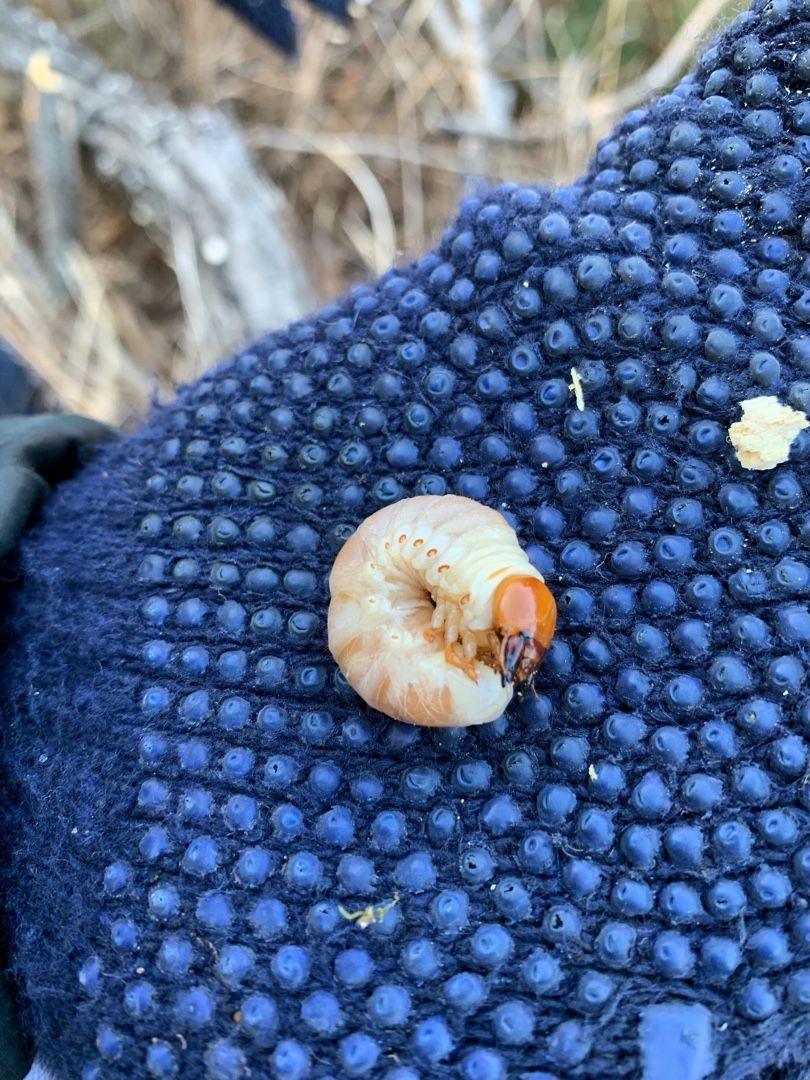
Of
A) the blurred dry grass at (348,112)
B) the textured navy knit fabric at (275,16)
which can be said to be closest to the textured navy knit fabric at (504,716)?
the textured navy knit fabric at (275,16)

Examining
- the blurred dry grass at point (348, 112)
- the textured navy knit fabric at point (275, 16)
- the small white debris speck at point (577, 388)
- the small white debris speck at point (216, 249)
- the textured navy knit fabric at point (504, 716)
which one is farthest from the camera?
the blurred dry grass at point (348, 112)

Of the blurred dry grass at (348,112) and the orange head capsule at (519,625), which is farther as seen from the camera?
the blurred dry grass at (348,112)

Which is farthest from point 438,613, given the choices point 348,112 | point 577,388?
point 348,112

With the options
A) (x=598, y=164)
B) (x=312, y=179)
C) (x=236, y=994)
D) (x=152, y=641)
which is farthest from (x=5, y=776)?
(x=312, y=179)

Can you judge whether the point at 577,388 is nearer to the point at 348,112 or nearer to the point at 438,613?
the point at 438,613

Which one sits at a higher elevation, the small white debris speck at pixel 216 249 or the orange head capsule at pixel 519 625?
the small white debris speck at pixel 216 249

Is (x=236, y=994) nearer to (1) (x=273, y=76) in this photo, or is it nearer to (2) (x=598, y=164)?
(2) (x=598, y=164)

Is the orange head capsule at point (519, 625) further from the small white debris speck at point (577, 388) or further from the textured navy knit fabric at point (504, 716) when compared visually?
the small white debris speck at point (577, 388)

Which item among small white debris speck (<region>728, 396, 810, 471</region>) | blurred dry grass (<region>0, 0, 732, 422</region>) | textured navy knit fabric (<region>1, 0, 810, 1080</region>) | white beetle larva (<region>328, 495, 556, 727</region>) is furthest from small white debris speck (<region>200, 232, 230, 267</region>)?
small white debris speck (<region>728, 396, 810, 471</region>)
